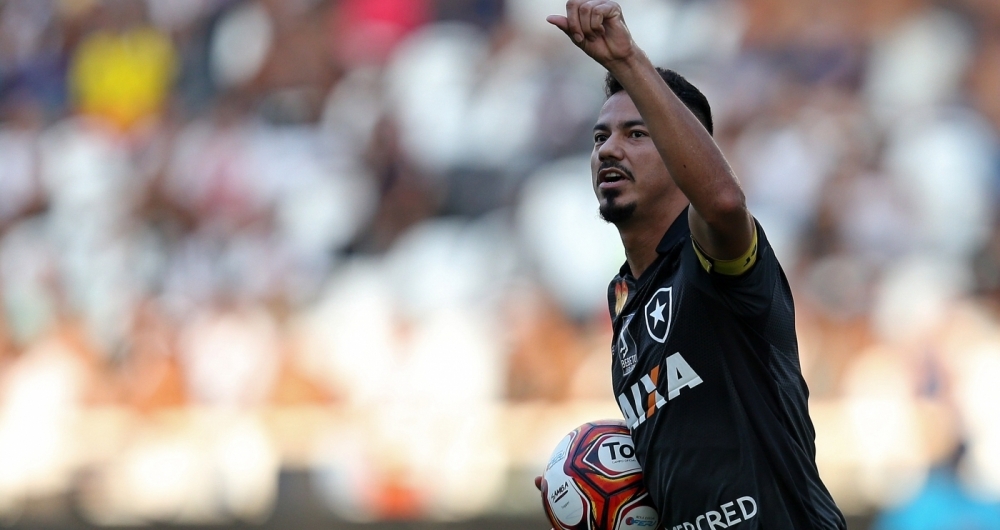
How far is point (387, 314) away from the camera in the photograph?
941 centimetres

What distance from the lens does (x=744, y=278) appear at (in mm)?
3451

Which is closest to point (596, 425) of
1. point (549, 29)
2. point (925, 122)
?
point (925, 122)

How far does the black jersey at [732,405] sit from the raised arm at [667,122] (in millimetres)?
230

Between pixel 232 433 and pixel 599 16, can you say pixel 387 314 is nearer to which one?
pixel 232 433

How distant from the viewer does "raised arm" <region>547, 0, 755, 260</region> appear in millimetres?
3262

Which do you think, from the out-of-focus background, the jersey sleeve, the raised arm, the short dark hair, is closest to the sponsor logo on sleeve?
the jersey sleeve

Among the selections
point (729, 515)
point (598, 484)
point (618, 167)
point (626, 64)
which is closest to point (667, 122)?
point (626, 64)

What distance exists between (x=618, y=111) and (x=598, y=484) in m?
1.07

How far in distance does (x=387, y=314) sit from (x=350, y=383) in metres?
0.56

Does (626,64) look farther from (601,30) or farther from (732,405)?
(732,405)

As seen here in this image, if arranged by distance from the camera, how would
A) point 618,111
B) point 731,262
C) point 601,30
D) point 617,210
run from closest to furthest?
point 601,30, point 731,262, point 617,210, point 618,111

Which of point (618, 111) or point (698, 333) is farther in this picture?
point (618, 111)

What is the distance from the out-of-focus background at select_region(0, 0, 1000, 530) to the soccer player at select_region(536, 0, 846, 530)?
4973 mm

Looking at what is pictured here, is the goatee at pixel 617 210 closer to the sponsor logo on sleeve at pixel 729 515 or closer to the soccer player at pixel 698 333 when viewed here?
the soccer player at pixel 698 333
